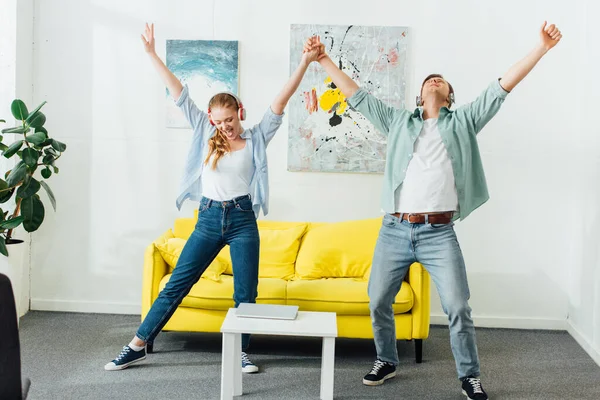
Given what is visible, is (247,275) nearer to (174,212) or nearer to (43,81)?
(174,212)

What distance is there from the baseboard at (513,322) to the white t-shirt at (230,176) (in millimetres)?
1943

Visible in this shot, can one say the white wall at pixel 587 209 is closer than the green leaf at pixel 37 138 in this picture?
No

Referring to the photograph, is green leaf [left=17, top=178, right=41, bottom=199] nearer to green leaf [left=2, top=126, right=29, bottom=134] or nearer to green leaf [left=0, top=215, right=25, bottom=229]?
green leaf [left=0, top=215, right=25, bottom=229]

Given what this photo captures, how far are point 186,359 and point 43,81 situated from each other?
231 cm

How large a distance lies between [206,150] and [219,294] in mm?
826

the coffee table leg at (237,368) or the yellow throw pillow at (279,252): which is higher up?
the yellow throw pillow at (279,252)

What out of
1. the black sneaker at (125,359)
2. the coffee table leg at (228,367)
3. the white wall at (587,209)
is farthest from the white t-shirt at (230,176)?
the white wall at (587,209)

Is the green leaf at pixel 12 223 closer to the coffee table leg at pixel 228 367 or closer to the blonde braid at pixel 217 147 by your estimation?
the blonde braid at pixel 217 147

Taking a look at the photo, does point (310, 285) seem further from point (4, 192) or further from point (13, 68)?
point (13, 68)

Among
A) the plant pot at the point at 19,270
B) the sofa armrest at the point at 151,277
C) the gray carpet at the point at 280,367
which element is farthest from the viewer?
the plant pot at the point at 19,270

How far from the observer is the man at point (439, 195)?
3217mm

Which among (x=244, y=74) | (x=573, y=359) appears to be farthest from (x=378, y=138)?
(x=573, y=359)

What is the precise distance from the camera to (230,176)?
140 inches

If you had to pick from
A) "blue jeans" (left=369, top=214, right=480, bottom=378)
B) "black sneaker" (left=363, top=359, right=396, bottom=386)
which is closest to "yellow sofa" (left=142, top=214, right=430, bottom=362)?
"black sneaker" (left=363, top=359, right=396, bottom=386)
